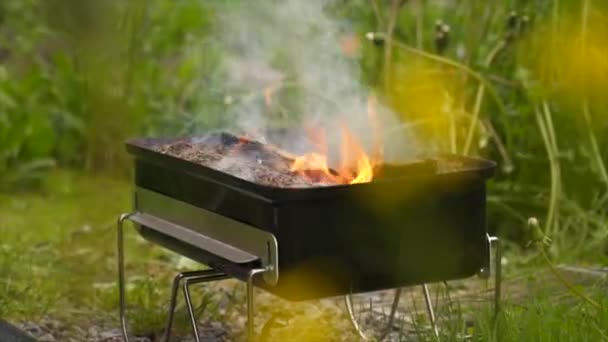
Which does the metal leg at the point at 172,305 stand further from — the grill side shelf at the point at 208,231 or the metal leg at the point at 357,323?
the metal leg at the point at 357,323

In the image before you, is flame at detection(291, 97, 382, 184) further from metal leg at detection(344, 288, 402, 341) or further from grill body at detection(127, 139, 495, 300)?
metal leg at detection(344, 288, 402, 341)

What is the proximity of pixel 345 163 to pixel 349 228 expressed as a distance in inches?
15.6

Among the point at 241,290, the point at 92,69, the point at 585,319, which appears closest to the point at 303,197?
the point at 585,319

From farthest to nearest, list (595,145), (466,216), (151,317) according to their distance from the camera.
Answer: (595,145), (151,317), (466,216)

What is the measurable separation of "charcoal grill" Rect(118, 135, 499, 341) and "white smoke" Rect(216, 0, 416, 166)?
Answer: 0.28 m

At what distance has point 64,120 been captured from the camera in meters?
6.99

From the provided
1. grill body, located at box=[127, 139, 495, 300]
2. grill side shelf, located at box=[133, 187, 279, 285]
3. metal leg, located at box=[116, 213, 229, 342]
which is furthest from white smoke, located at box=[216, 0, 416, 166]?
metal leg, located at box=[116, 213, 229, 342]

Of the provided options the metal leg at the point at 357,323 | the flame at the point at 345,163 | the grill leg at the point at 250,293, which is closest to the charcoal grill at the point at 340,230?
the grill leg at the point at 250,293

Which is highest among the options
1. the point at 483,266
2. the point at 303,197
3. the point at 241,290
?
the point at 303,197

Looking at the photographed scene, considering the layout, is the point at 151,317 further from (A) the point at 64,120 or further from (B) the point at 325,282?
(A) the point at 64,120

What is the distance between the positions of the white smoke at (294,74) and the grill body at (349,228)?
281 mm

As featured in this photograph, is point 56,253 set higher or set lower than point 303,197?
lower

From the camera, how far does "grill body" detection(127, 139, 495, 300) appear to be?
3.41 metres

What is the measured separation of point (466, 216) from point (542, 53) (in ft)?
6.82
